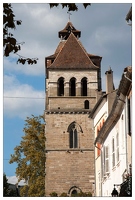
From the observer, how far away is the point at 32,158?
54.7 meters

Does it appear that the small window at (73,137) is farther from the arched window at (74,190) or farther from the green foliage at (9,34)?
the green foliage at (9,34)

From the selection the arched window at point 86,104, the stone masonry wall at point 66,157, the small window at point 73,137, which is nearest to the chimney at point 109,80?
the stone masonry wall at point 66,157

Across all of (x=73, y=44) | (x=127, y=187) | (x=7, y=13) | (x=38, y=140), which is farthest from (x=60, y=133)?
(x=7, y=13)

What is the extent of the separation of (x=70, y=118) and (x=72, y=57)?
8.62 meters

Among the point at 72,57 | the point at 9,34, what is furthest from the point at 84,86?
the point at 9,34

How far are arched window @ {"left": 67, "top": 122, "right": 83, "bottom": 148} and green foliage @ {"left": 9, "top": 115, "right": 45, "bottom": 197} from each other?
2.74m

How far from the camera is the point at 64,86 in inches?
2426

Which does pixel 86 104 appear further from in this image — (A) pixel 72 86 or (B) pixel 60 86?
(B) pixel 60 86

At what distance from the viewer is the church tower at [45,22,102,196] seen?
5562 centimetres

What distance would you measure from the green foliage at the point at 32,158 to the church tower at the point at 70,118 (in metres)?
0.88

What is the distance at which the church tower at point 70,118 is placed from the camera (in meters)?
55.6

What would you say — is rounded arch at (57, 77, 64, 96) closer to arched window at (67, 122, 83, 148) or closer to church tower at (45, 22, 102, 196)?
church tower at (45, 22, 102, 196)

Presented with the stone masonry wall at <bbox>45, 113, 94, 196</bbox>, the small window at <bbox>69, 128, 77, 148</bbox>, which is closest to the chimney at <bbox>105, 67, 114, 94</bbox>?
the stone masonry wall at <bbox>45, 113, 94, 196</bbox>

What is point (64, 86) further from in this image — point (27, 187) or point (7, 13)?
point (7, 13)
